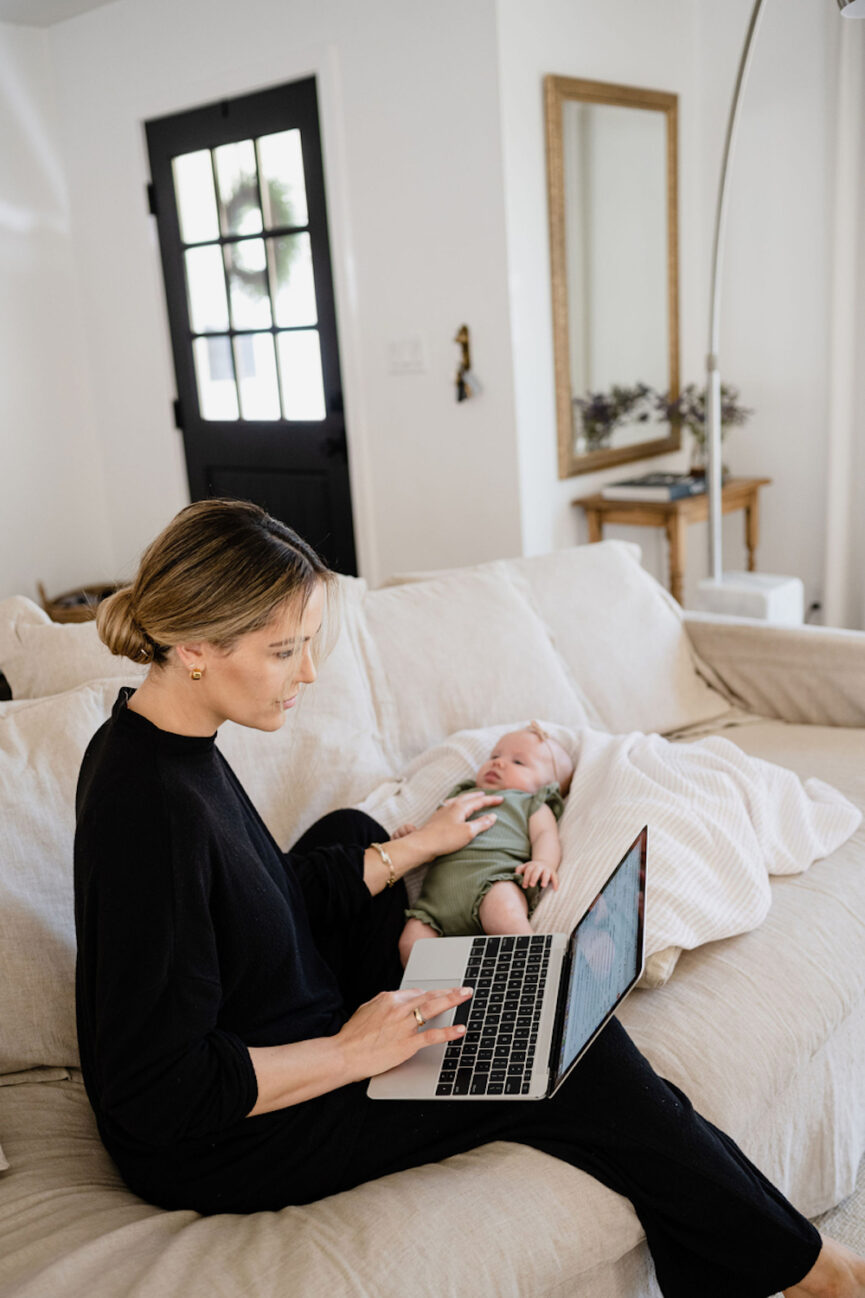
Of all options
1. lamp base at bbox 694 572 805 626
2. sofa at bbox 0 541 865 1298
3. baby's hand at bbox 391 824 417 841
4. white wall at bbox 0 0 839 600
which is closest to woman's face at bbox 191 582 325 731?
sofa at bbox 0 541 865 1298

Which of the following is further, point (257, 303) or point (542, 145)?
point (257, 303)

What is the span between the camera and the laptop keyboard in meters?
1.27

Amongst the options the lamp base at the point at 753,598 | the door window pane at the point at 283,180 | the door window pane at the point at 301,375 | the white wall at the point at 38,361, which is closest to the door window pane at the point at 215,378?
the door window pane at the point at 301,375

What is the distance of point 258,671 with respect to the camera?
4.03 ft

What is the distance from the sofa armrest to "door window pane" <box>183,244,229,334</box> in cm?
253

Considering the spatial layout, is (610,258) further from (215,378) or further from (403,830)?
(403,830)

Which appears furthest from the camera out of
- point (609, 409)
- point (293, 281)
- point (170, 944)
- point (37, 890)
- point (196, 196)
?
point (196, 196)

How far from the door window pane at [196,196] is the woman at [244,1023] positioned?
11.2 ft

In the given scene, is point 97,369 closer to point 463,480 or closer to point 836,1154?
point 463,480

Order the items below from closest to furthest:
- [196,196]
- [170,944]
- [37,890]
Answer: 1. [170,944]
2. [37,890]
3. [196,196]

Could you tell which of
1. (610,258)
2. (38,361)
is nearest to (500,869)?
(610,258)

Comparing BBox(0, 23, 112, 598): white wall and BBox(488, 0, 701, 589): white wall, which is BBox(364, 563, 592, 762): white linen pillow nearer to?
BBox(488, 0, 701, 589): white wall

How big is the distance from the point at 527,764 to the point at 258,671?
82 cm

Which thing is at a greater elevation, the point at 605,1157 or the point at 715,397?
the point at 715,397
